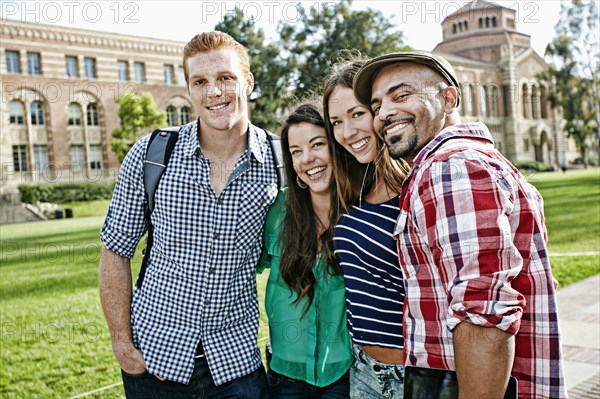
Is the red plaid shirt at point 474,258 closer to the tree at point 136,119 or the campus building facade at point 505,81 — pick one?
the tree at point 136,119

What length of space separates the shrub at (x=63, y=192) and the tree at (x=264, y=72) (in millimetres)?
12516

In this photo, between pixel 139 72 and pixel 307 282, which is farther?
pixel 139 72

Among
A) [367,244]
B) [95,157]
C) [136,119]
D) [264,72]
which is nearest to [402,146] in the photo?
[367,244]

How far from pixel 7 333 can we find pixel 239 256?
621 centimetres

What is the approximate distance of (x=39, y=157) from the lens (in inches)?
1619

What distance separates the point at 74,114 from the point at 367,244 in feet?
145

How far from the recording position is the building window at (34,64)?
135ft

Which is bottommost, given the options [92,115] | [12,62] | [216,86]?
[216,86]

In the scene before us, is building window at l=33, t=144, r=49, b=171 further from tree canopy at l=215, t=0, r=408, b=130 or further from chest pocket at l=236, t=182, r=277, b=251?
chest pocket at l=236, t=182, r=277, b=251

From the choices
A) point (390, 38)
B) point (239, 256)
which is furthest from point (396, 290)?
point (390, 38)

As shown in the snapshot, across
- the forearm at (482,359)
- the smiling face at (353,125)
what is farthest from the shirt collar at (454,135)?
the smiling face at (353,125)

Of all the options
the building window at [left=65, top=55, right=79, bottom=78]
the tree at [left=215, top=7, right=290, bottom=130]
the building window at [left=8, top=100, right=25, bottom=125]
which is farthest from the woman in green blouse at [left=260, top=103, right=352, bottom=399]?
the building window at [left=65, top=55, right=79, bottom=78]

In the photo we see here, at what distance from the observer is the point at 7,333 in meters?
7.64

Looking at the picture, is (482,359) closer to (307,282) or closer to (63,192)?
(307,282)
